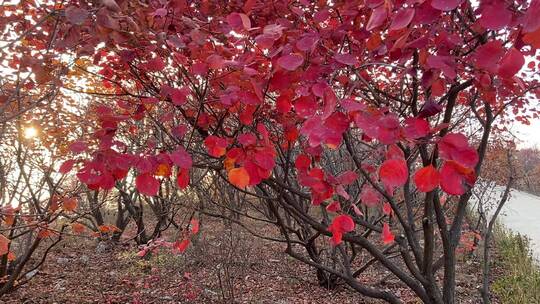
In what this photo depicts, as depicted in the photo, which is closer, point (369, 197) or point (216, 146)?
point (216, 146)

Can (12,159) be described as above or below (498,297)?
above

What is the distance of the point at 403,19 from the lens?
1.24 metres

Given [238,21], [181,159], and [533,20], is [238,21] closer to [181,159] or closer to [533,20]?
[181,159]

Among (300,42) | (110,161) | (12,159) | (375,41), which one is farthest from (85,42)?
(12,159)

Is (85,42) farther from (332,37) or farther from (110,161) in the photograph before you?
(332,37)

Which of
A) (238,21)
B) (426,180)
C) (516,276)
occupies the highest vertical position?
(516,276)

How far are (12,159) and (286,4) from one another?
23.7ft

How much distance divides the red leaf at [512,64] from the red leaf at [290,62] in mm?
634

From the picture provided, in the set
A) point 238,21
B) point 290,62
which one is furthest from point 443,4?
point 238,21

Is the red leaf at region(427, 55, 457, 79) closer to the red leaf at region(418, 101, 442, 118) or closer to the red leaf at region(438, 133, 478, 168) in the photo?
the red leaf at region(418, 101, 442, 118)

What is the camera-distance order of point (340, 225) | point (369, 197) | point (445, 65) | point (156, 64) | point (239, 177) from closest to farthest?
point (445, 65) < point (239, 177) < point (340, 225) < point (369, 197) < point (156, 64)

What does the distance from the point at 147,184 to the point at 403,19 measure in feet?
4.12

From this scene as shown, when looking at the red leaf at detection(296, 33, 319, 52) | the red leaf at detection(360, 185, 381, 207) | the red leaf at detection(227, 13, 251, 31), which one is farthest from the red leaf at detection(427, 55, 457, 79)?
the red leaf at detection(360, 185, 381, 207)

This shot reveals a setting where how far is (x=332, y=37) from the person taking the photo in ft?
7.28
